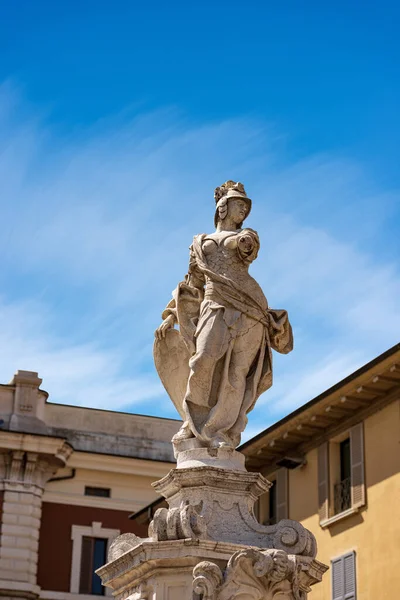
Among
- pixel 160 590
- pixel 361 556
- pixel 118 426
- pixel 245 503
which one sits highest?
pixel 118 426

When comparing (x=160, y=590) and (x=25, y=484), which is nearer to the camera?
(x=160, y=590)

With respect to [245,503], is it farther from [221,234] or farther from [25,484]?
[25,484]

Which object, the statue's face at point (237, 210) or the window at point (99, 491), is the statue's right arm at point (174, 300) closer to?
the statue's face at point (237, 210)

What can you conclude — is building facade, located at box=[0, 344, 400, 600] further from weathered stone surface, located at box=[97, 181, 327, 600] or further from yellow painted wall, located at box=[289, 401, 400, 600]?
weathered stone surface, located at box=[97, 181, 327, 600]

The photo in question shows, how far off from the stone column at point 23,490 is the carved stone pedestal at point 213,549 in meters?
26.4

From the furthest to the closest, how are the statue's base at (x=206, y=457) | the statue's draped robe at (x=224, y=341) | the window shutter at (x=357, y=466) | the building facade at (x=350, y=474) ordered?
the window shutter at (x=357, y=466) < the building facade at (x=350, y=474) < the statue's draped robe at (x=224, y=341) < the statue's base at (x=206, y=457)

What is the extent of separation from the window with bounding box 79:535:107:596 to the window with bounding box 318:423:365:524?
12.0m

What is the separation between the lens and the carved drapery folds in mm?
8961

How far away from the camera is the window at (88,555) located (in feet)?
119

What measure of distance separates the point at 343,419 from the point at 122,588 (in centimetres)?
1662

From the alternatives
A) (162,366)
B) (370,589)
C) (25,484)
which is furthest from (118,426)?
(162,366)

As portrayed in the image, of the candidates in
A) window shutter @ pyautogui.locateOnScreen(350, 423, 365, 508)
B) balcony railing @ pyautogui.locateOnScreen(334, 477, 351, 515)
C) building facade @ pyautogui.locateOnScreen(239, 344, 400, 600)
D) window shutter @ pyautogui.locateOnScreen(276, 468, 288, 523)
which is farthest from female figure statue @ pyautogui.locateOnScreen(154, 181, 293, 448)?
window shutter @ pyautogui.locateOnScreen(276, 468, 288, 523)

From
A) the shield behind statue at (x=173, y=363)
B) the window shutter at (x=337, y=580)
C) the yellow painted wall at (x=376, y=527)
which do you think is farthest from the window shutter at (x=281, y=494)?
the shield behind statue at (x=173, y=363)

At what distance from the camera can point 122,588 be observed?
9797 millimetres
